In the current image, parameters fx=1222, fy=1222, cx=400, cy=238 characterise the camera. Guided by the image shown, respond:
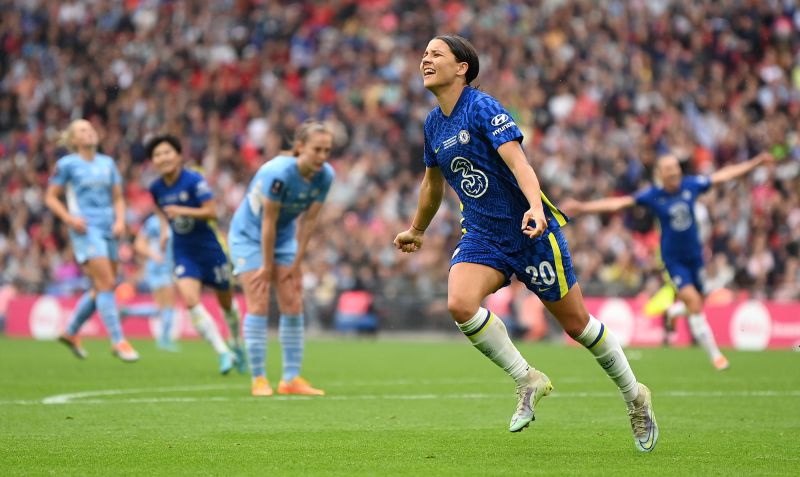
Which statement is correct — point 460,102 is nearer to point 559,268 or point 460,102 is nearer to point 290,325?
point 559,268

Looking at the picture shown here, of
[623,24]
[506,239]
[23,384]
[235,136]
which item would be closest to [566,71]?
[623,24]

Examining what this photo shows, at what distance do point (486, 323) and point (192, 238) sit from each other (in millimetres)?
7041

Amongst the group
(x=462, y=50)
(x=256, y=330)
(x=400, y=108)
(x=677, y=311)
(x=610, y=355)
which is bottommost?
(x=677, y=311)

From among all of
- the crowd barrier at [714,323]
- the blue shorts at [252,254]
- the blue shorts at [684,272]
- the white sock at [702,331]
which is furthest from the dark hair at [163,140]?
the crowd barrier at [714,323]

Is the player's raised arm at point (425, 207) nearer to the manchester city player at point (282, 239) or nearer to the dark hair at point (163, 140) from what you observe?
the manchester city player at point (282, 239)

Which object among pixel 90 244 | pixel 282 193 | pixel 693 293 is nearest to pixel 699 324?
pixel 693 293

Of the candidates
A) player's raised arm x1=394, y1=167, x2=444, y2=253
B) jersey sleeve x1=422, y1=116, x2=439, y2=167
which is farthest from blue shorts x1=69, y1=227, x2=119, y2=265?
jersey sleeve x1=422, y1=116, x2=439, y2=167

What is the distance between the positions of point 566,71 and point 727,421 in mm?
18250

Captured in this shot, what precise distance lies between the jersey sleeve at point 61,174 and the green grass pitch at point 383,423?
225 cm

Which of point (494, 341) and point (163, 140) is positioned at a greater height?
point (163, 140)

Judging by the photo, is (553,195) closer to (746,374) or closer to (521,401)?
(746,374)

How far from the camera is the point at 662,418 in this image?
9266 mm

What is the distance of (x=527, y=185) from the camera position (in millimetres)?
6941

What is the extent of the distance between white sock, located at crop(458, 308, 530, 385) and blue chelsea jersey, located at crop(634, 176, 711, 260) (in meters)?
7.91
